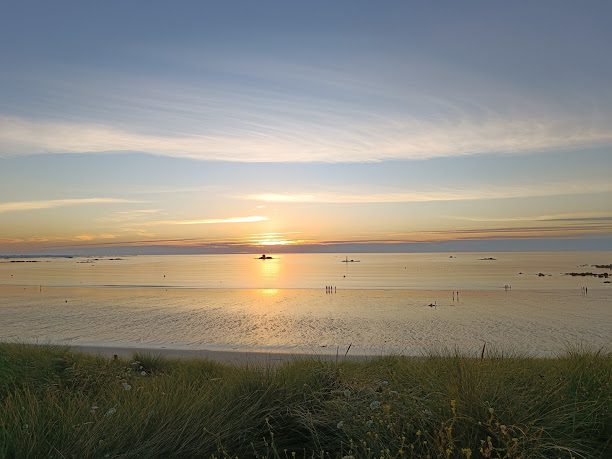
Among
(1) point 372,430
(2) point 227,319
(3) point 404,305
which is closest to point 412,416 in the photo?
(1) point 372,430

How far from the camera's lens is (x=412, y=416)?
18.0 ft

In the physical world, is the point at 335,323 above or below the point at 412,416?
below

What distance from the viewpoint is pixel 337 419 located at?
598cm

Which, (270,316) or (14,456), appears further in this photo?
(270,316)

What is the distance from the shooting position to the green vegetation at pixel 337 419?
4980mm

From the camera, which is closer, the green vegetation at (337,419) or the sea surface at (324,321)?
the green vegetation at (337,419)

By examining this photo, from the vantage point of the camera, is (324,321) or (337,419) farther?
(324,321)

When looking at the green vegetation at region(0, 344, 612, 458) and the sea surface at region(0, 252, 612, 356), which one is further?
the sea surface at region(0, 252, 612, 356)

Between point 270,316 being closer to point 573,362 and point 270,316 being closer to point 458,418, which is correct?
point 573,362

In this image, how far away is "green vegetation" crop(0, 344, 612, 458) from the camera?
196 inches

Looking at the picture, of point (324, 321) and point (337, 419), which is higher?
point (337, 419)

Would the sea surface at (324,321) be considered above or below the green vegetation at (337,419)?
below

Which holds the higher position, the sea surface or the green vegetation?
the green vegetation

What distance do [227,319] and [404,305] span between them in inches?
618
